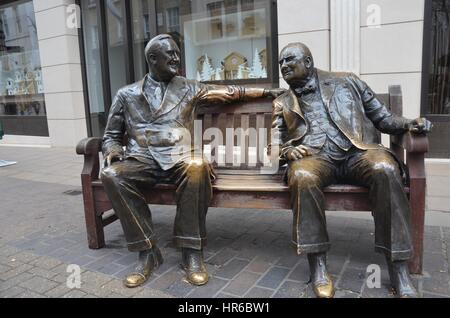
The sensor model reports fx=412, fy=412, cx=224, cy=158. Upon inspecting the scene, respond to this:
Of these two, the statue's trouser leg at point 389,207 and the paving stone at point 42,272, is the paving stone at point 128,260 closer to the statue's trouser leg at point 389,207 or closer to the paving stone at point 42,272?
the paving stone at point 42,272

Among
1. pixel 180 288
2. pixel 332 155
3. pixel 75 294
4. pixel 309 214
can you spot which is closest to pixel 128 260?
pixel 75 294

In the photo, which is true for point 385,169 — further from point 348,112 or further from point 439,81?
point 439,81

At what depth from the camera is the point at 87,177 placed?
129 inches

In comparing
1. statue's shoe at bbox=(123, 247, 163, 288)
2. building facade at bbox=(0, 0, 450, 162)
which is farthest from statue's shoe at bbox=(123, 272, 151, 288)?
building facade at bbox=(0, 0, 450, 162)

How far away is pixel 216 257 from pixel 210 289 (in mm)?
525

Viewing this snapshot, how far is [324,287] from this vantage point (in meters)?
2.50

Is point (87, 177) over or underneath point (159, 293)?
over

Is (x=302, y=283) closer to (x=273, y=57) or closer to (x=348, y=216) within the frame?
(x=348, y=216)


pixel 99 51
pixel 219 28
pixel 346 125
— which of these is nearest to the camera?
pixel 346 125

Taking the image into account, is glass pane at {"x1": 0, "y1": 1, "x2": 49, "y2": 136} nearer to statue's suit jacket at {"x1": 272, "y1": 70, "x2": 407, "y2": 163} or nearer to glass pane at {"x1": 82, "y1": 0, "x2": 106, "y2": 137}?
glass pane at {"x1": 82, "y1": 0, "x2": 106, "y2": 137}

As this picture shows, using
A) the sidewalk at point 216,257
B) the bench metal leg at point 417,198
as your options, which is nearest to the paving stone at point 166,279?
the sidewalk at point 216,257

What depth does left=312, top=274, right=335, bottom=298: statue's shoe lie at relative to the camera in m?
2.46

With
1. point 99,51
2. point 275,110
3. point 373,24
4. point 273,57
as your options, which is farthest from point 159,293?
point 99,51

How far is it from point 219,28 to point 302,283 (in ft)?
21.5
